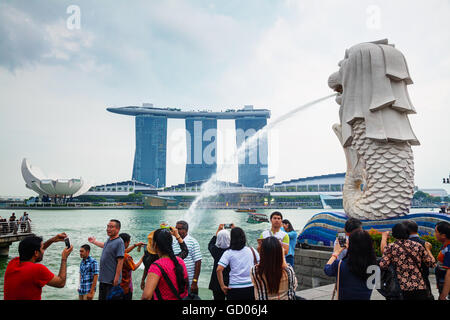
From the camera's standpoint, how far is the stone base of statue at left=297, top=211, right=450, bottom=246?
6.07 meters

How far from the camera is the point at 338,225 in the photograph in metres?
6.96

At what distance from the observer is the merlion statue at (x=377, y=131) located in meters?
6.69

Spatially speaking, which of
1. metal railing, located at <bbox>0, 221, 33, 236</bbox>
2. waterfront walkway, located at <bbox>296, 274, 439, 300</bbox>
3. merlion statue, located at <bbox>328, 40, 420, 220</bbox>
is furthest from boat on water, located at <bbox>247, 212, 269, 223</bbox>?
waterfront walkway, located at <bbox>296, 274, 439, 300</bbox>

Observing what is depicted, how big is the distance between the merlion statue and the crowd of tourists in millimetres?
3438

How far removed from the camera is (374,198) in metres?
6.75

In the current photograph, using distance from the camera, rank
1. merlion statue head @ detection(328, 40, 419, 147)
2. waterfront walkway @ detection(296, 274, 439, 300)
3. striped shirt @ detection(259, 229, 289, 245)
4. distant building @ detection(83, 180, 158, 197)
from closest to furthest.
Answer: striped shirt @ detection(259, 229, 289, 245)
waterfront walkway @ detection(296, 274, 439, 300)
merlion statue head @ detection(328, 40, 419, 147)
distant building @ detection(83, 180, 158, 197)

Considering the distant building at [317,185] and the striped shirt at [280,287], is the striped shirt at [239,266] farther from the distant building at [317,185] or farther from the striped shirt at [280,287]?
the distant building at [317,185]

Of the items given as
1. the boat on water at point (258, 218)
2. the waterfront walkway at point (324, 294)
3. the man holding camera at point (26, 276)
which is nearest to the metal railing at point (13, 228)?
the man holding camera at point (26, 276)

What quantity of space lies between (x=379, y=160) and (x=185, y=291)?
5.63 m

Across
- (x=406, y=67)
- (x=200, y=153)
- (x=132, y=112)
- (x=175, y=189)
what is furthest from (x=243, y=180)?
(x=406, y=67)

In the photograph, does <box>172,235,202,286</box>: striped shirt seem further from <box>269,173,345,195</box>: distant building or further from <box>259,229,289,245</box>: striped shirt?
<box>269,173,345,195</box>: distant building

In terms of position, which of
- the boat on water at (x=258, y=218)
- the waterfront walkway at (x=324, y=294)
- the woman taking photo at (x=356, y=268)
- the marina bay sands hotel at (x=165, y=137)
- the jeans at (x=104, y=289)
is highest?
the marina bay sands hotel at (x=165, y=137)

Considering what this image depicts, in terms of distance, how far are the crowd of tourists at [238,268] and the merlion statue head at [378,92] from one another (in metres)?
3.92
